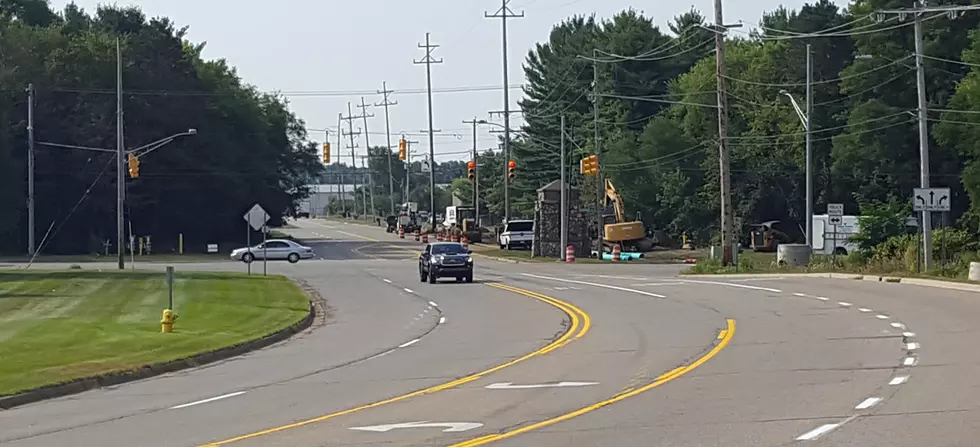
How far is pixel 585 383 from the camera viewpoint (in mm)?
16766

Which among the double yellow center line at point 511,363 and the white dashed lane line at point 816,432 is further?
the double yellow center line at point 511,363

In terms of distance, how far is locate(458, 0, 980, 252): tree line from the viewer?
79938 millimetres

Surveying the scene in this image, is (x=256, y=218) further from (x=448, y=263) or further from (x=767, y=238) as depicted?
(x=767, y=238)

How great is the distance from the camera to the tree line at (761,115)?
262ft

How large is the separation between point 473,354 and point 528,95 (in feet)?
369

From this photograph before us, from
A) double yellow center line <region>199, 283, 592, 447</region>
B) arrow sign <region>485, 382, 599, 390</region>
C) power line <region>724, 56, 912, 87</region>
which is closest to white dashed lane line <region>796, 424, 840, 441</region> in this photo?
arrow sign <region>485, 382, 599, 390</region>

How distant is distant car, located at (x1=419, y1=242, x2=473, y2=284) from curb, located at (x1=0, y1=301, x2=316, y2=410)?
2077cm

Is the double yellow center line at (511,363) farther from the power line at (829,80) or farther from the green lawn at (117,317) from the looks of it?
the power line at (829,80)

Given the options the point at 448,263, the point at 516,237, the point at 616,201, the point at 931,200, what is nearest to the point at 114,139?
the point at 516,237

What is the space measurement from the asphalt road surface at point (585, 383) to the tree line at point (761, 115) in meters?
35.3

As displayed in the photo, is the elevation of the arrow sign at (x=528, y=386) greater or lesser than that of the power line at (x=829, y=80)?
lesser

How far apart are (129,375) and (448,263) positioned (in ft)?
95.6

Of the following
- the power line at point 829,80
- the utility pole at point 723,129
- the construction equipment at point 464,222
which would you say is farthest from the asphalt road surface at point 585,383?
the construction equipment at point 464,222

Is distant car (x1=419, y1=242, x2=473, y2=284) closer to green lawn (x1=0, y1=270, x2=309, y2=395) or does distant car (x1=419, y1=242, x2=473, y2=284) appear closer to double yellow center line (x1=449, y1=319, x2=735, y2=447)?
green lawn (x1=0, y1=270, x2=309, y2=395)
